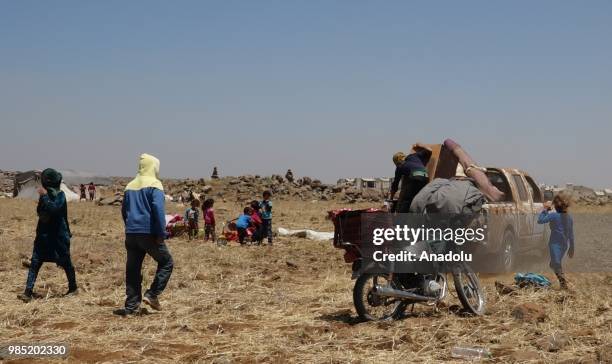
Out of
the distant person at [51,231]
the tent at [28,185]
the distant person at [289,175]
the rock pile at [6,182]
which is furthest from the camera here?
the rock pile at [6,182]

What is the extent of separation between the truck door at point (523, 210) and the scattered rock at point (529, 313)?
17.2 ft

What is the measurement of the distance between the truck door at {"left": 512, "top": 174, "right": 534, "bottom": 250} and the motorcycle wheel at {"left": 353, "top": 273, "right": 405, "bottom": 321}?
5.58m

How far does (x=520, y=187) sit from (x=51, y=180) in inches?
314

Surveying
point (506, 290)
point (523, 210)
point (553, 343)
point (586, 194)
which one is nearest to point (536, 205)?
point (523, 210)

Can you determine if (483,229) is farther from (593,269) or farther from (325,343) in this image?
(593,269)

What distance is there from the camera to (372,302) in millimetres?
7484

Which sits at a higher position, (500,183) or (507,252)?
(500,183)

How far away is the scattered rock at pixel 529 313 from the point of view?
23.3 ft

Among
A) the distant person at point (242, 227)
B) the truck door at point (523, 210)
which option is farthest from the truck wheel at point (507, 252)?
the distant person at point (242, 227)

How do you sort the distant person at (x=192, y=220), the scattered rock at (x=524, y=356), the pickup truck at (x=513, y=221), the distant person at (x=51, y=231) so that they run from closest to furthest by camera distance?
the scattered rock at (x=524, y=356) → the distant person at (x=51, y=231) → the pickup truck at (x=513, y=221) → the distant person at (x=192, y=220)

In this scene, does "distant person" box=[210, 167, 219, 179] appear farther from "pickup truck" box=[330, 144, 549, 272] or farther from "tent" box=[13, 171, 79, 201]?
"pickup truck" box=[330, 144, 549, 272]

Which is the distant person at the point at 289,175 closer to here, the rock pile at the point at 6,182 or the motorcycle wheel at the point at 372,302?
the rock pile at the point at 6,182

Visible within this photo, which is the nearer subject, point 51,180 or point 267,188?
point 51,180

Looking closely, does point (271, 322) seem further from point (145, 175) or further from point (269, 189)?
point (269, 189)
